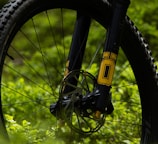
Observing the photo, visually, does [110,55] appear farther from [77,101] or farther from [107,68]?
[77,101]

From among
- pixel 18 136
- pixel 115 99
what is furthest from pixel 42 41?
pixel 18 136

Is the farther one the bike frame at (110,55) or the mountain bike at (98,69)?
the bike frame at (110,55)

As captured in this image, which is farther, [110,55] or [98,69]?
[98,69]

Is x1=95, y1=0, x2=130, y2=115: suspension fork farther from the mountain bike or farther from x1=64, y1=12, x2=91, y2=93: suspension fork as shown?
x1=64, y1=12, x2=91, y2=93: suspension fork

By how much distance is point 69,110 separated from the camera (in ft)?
13.3

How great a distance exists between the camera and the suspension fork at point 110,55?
3916 millimetres

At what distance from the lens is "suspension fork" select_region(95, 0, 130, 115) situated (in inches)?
154

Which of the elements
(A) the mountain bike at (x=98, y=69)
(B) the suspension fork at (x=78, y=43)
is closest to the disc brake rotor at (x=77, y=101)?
(A) the mountain bike at (x=98, y=69)

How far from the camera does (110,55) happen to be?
396cm

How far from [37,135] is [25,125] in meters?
0.19

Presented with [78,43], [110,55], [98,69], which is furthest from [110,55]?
[78,43]

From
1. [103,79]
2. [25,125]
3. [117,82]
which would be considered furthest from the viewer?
[117,82]

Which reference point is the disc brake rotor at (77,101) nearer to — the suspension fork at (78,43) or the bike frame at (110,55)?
the bike frame at (110,55)

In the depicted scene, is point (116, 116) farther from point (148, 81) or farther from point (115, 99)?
point (148, 81)
